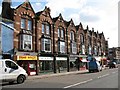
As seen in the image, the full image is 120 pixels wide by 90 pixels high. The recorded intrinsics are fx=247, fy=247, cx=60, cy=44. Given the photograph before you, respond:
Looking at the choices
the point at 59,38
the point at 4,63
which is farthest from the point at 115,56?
the point at 4,63

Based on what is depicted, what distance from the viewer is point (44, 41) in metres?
38.0

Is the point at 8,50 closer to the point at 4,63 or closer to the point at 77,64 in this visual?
the point at 4,63

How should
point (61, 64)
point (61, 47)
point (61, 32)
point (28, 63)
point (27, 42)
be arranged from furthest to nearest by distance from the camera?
point (61, 32) → point (61, 64) → point (61, 47) → point (27, 42) → point (28, 63)

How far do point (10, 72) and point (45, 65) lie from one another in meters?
20.2

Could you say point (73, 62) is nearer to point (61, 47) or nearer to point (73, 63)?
point (73, 63)

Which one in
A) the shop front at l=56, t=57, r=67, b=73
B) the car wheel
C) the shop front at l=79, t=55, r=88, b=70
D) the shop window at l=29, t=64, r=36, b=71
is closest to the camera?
the car wheel

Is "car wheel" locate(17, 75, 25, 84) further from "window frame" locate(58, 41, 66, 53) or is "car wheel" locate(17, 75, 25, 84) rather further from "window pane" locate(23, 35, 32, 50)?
"window frame" locate(58, 41, 66, 53)

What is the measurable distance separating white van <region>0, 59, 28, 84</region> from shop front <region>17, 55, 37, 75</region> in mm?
13236

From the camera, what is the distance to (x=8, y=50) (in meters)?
30.7


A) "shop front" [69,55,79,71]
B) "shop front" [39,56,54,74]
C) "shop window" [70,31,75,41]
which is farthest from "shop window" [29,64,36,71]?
"shop window" [70,31,75,41]

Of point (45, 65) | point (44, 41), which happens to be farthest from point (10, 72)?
point (45, 65)

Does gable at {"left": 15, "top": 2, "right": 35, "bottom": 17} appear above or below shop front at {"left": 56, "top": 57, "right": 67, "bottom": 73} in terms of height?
above

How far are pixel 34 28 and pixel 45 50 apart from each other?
4000 millimetres

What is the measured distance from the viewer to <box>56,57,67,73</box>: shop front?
4159 centimetres
